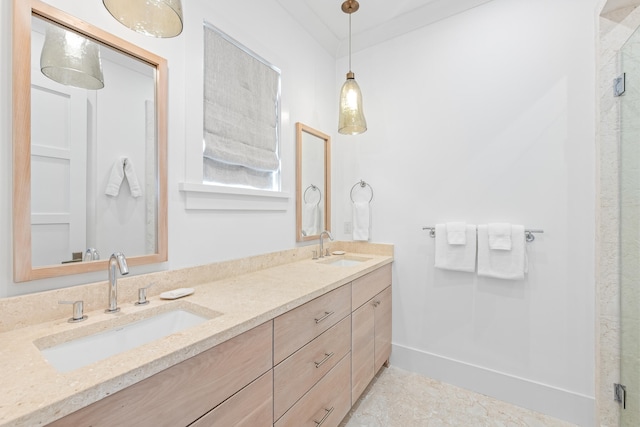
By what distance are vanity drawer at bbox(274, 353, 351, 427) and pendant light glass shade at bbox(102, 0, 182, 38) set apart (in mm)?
1475

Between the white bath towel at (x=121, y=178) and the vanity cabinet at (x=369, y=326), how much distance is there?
121cm

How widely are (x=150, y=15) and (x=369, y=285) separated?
68.0 inches

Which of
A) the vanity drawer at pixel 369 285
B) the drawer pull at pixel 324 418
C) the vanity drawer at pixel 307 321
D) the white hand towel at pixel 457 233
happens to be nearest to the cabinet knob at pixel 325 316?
the vanity drawer at pixel 307 321

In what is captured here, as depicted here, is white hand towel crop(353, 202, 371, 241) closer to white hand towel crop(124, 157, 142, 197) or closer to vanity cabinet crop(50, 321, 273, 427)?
vanity cabinet crop(50, 321, 273, 427)

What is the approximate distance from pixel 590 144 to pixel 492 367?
153 centimetres

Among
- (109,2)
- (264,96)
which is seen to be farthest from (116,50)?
(264,96)

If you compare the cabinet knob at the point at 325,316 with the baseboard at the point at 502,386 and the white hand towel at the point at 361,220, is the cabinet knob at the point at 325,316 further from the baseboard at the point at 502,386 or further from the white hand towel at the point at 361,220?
the baseboard at the point at 502,386

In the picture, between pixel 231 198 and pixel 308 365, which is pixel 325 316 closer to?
pixel 308 365

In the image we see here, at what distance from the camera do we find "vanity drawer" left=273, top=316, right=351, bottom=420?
3.53ft

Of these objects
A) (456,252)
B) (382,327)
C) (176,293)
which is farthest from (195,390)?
(456,252)

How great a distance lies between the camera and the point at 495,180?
1.90 m

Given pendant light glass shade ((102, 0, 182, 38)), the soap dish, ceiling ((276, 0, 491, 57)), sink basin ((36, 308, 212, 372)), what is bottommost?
sink basin ((36, 308, 212, 372))

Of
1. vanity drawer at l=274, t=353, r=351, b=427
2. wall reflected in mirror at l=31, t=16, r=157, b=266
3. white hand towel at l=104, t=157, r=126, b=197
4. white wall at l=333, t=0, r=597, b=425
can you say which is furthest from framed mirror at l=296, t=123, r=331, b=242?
white hand towel at l=104, t=157, r=126, b=197

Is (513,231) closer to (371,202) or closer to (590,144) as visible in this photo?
(590,144)
